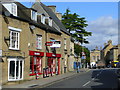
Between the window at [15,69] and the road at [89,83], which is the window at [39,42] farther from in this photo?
the road at [89,83]

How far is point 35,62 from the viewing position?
86.8ft

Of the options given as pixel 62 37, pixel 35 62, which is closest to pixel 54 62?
pixel 62 37

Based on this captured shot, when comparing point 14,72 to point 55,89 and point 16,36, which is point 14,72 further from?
point 55,89

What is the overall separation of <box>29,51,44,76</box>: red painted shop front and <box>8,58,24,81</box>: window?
2326 millimetres

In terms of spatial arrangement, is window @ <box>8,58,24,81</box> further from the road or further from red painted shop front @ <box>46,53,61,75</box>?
red painted shop front @ <box>46,53,61,75</box>

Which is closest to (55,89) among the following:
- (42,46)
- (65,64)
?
(42,46)

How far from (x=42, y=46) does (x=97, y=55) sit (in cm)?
10726

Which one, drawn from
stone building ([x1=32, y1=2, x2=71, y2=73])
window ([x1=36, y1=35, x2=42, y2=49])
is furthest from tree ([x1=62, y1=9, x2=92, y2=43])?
window ([x1=36, y1=35, x2=42, y2=49])

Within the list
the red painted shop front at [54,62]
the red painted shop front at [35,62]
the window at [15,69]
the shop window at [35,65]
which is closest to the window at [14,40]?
the window at [15,69]

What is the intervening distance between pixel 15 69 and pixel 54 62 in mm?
12466

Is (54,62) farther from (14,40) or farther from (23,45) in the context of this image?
(14,40)

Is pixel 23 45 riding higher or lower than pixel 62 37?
lower

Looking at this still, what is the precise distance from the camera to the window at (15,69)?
20953 millimetres

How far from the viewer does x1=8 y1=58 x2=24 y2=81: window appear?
68.7 feet
